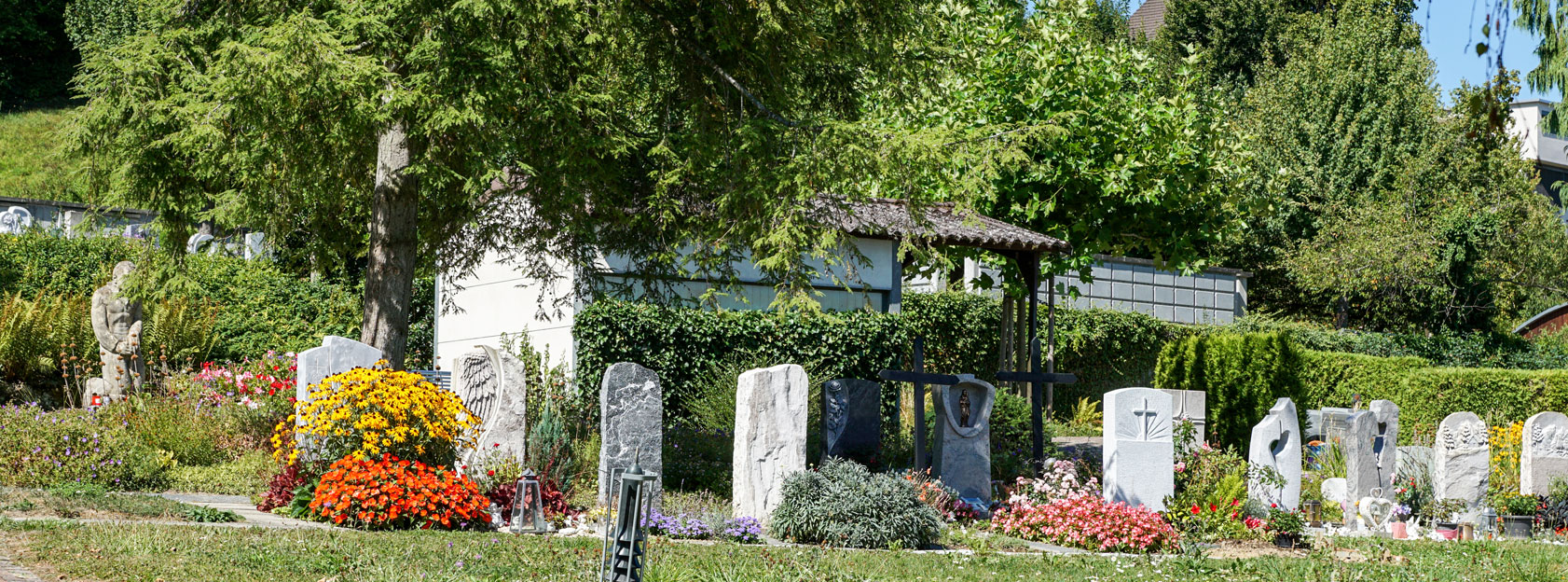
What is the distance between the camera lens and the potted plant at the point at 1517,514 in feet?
40.7

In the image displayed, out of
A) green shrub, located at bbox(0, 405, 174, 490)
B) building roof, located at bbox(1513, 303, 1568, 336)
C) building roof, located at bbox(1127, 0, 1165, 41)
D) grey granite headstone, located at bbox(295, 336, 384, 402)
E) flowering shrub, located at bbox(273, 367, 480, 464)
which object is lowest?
green shrub, located at bbox(0, 405, 174, 490)

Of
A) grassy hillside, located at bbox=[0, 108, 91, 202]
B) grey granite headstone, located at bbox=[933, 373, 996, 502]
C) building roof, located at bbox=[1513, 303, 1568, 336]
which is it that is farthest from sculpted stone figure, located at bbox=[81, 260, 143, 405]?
building roof, located at bbox=[1513, 303, 1568, 336]

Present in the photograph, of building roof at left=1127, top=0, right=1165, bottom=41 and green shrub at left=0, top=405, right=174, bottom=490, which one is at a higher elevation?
building roof at left=1127, top=0, right=1165, bottom=41

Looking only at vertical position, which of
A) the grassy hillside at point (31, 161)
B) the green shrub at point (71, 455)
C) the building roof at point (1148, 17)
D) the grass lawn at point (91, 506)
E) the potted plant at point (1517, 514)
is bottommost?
the potted plant at point (1517, 514)

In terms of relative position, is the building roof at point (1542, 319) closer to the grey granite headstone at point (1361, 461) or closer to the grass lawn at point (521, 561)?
the grey granite headstone at point (1361, 461)

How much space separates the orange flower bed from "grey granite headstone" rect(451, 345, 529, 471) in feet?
4.37

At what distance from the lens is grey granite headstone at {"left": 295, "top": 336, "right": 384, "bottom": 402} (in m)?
10.7

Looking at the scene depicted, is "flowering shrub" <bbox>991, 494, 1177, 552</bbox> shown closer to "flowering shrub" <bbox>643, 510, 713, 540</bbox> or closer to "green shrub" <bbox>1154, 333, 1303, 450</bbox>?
"flowering shrub" <bbox>643, 510, 713, 540</bbox>

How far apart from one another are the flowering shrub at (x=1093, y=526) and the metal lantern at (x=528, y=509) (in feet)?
12.9

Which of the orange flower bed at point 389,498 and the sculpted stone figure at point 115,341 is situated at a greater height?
the sculpted stone figure at point 115,341

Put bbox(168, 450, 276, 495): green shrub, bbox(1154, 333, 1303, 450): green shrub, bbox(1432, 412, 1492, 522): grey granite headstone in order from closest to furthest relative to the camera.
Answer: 1. bbox(168, 450, 276, 495): green shrub
2. bbox(1432, 412, 1492, 522): grey granite headstone
3. bbox(1154, 333, 1303, 450): green shrub

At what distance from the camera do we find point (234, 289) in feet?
59.5

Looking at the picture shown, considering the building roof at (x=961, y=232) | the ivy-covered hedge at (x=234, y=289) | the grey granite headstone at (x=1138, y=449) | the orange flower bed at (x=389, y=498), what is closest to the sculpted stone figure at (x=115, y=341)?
the ivy-covered hedge at (x=234, y=289)

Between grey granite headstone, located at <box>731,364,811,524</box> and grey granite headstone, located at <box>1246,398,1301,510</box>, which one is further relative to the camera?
grey granite headstone, located at <box>1246,398,1301,510</box>
